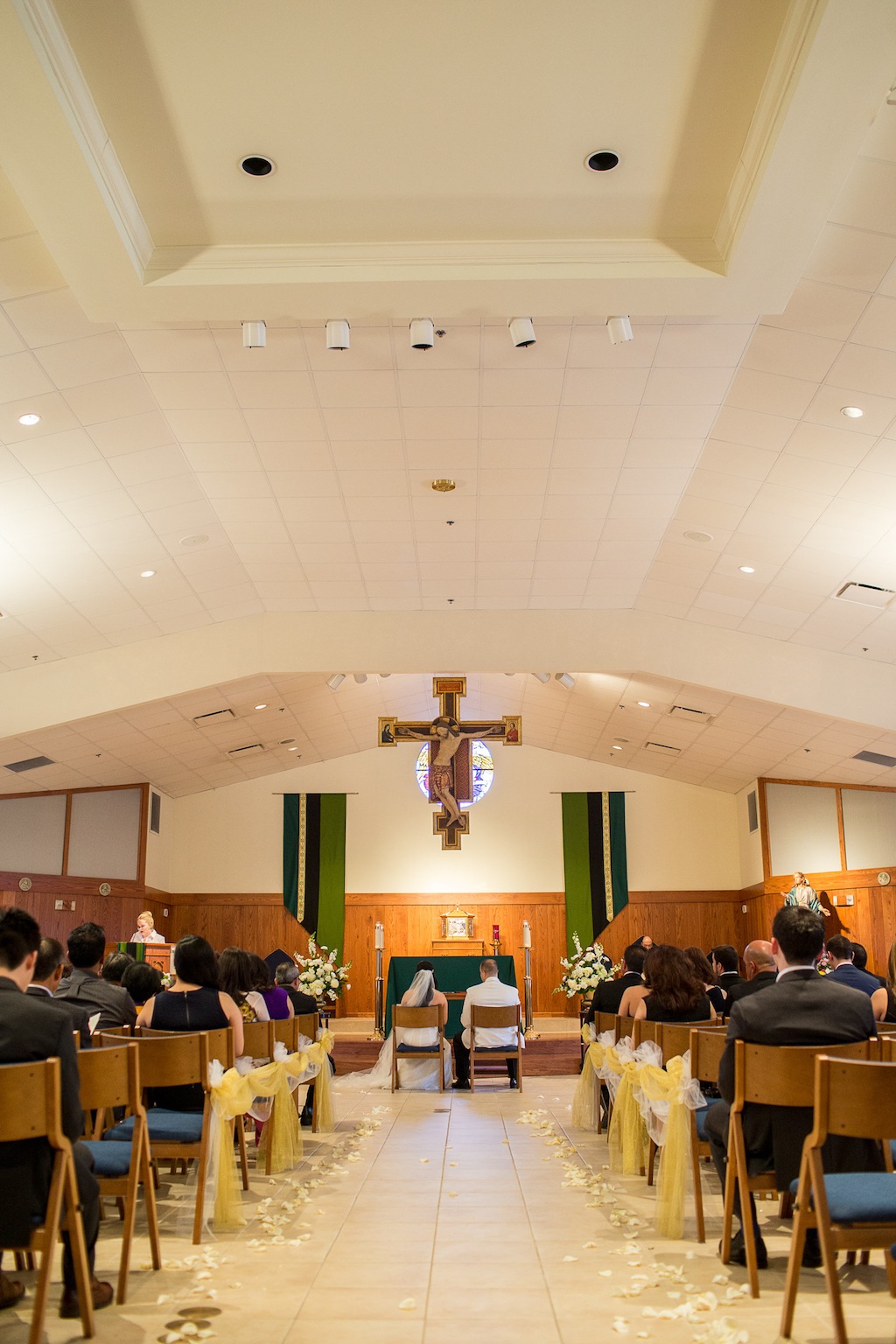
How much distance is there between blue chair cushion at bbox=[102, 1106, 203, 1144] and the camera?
4.35 metres

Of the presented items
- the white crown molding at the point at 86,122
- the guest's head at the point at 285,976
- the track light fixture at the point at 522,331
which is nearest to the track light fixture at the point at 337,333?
the track light fixture at the point at 522,331

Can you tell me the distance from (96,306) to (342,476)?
313cm

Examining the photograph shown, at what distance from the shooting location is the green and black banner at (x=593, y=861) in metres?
17.0

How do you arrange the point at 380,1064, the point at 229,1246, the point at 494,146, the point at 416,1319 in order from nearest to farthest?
1. the point at 416,1319
2. the point at 229,1246
3. the point at 494,146
4. the point at 380,1064

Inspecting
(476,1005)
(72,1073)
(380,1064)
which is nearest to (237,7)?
(72,1073)

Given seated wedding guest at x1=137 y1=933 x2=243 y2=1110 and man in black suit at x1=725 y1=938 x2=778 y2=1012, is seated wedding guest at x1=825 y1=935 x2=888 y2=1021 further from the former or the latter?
seated wedding guest at x1=137 y1=933 x2=243 y2=1110

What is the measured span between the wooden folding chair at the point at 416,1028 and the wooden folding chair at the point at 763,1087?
609cm

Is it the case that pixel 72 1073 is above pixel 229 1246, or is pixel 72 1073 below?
above

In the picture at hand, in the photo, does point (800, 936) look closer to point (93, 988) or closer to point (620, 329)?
point (93, 988)

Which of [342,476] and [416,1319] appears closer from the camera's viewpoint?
[416,1319]

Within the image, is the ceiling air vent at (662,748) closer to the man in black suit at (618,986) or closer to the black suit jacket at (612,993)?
the man in black suit at (618,986)

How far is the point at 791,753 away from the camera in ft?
45.0

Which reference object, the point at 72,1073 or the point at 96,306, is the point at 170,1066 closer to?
the point at 72,1073

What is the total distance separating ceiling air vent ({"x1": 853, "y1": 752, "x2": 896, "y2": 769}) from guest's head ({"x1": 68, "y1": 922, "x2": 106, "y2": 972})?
946cm
